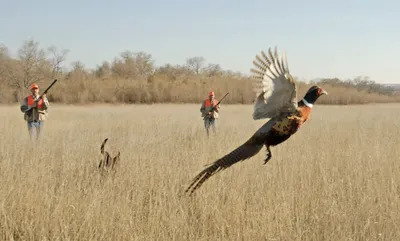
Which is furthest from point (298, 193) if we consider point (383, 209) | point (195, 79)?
point (195, 79)

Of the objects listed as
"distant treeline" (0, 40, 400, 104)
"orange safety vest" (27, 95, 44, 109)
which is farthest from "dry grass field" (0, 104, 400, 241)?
"distant treeline" (0, 40, 400, 104)

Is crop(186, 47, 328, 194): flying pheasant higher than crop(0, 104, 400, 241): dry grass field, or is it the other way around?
crop(186, 47, 328, 194): flying pheasant

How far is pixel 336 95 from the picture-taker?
133ft

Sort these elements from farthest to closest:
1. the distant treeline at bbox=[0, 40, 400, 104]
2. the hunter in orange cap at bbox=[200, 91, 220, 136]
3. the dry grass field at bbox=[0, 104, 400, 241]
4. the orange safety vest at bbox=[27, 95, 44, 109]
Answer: the distant treeline at bbox=[0, 40, 400, 104] < the hunter in orange cap at bbox=[200, 91, 220, 136] < the orange safety vest at bbox=[27, 95, 44, 109] < the dry grass field at bbox=[0, 104, 400, 241]

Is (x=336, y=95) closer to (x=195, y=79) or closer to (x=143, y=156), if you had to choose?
(x=195, y=79)

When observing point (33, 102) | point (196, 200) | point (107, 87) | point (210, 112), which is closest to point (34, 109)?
point (33, 102)

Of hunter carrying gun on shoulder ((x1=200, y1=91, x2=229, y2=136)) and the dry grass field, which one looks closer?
the dry grass field

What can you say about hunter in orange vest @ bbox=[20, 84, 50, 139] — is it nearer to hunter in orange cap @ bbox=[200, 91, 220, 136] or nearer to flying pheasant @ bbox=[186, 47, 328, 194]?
hunter in orange cap @ bbox=[200, 91, 220, 136]

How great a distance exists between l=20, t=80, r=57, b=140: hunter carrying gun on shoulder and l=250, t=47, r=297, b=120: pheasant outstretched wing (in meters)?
6.19

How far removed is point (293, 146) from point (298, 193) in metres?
3.07

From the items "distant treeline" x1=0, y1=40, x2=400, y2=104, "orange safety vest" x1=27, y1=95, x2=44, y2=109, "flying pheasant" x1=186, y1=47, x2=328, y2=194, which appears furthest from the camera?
"distant treeline" x1=0, y1=40, x2=400, y2=104

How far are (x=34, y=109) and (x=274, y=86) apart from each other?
6.61m

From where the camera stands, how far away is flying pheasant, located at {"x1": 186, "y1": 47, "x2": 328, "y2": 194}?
8.85 feet

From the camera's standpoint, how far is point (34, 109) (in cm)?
774
